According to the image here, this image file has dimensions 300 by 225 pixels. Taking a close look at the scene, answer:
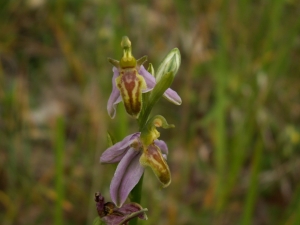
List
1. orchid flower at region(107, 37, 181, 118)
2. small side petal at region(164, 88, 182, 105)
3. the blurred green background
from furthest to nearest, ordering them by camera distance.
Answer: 1. the blurred green background
2. small side petal at region(164, 88, 182, 105)
3. orchid flower at region(107, 37, 181, 118)

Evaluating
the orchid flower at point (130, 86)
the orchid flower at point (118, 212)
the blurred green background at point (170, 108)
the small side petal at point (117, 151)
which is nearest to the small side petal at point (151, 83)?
the orchid flower at point (130, 86)

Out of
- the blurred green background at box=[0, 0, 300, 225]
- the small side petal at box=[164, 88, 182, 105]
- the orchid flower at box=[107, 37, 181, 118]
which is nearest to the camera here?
the orchid flower at box=[107, 37, 181, 118]

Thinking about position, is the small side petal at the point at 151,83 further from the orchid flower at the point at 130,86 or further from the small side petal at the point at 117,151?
the small side petal at the point at 117,151

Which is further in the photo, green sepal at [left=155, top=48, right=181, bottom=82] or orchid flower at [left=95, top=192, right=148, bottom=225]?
green sepal at [left=155, top=48, right=181, bottom=82]

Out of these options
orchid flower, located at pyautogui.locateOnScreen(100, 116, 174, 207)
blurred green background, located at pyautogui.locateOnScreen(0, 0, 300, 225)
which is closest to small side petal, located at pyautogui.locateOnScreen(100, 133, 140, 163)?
orchid flower, located at pyautogui.locateOnScreen(100, 116, 174, 207)

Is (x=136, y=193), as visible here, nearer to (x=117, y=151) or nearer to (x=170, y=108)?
(x=117, y=151)

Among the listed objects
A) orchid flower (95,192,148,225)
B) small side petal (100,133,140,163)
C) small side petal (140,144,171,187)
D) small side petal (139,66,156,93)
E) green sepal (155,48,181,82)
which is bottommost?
orchid flower (95,192,148,225)

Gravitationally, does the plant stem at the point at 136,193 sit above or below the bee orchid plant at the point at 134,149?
below

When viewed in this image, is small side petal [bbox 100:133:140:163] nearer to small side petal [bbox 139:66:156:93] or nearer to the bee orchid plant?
the bee orchid plant

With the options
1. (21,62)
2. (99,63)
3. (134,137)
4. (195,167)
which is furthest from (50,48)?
(134,137)
